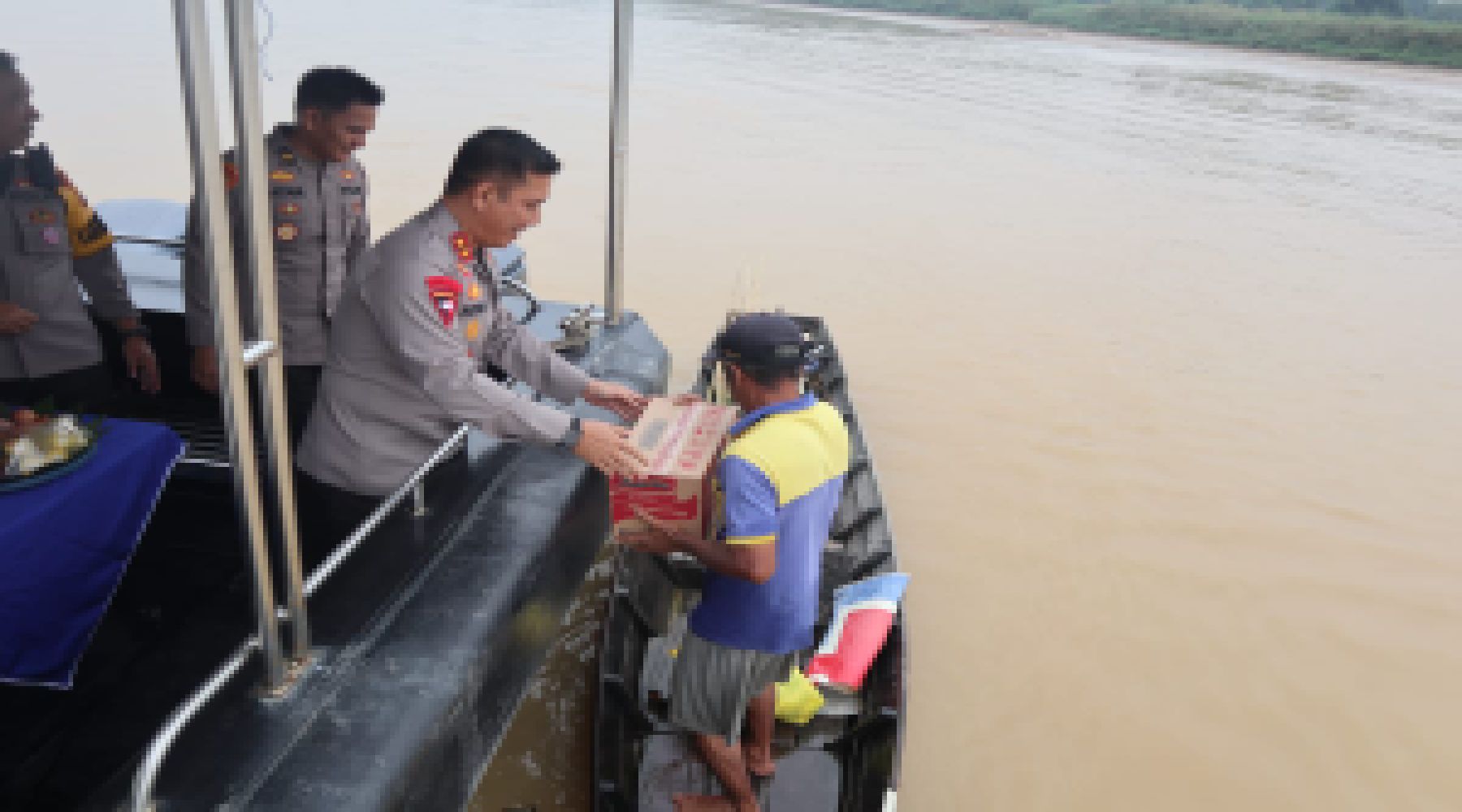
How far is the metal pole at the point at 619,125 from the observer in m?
3.96

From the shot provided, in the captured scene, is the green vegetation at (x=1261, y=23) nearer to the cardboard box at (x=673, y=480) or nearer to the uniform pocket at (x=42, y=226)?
the cardboard box at (x=673, y=480)

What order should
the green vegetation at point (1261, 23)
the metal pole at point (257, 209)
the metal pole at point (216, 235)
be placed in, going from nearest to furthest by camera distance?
the metal pole at point (216, 235) → the metal pole at point (257, 209) → the green vegetation at point (1261, 23)

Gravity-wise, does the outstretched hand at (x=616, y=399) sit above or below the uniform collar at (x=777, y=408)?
below

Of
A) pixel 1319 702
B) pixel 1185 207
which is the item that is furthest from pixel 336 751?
pixel 1185 207

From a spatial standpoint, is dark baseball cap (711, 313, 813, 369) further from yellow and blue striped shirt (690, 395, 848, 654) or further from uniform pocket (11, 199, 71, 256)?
uniform pocket (11, 199, 71, 256)

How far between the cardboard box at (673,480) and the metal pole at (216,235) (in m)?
0.89

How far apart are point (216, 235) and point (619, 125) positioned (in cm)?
270

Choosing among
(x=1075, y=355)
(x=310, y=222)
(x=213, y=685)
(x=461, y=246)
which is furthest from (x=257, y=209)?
(x=1075, y=355)

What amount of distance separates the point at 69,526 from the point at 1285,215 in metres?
15.4

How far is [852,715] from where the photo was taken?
3244 millimetres

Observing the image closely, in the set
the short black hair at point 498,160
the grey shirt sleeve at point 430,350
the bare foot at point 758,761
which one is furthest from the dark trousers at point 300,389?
the bare foot at point 758,761

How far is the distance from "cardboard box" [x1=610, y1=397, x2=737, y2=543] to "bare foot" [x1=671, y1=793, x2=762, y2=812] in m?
0.88

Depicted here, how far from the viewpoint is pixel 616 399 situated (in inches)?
121

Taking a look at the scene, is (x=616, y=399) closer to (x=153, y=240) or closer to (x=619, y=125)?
(x=619, y=125)
